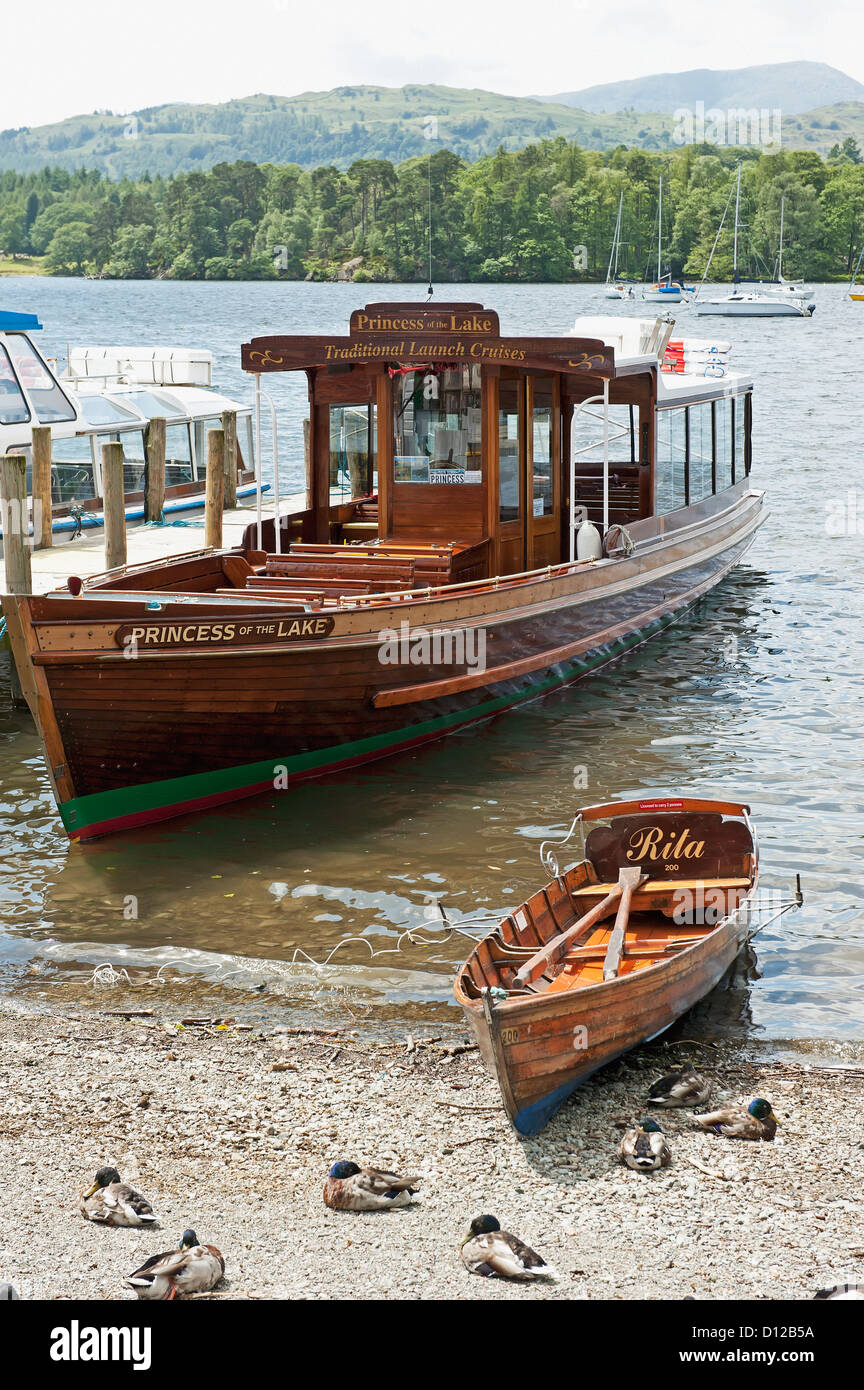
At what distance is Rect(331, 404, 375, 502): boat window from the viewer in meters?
16.9

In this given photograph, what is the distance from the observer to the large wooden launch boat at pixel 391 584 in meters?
12.2

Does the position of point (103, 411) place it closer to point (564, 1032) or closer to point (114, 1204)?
point (564, 1032)

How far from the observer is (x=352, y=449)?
673 inches

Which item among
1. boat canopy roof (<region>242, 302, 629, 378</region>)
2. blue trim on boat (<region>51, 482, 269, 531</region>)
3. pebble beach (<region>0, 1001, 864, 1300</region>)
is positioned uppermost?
boat canopy roof (<region>242, 302, 629, 378</region>)

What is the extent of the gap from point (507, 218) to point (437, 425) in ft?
504

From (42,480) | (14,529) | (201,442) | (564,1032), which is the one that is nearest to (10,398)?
(42,480)

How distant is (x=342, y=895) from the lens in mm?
11406

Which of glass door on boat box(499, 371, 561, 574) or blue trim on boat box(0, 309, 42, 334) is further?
blue trim on boat box(0, 309, 42, 334)

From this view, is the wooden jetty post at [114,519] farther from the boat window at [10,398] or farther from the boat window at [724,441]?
the boat window at [724,441]

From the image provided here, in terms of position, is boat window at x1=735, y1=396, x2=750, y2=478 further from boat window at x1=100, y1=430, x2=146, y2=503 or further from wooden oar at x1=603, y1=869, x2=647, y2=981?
wooden oar at x1=603, y1=869, x2=647, y2=981

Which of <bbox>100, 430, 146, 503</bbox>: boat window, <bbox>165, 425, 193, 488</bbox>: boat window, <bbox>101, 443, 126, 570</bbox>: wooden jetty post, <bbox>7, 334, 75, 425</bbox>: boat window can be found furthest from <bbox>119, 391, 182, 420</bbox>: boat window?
<bbox>101, 443, 126, 570</bbox>: wooden jetty post

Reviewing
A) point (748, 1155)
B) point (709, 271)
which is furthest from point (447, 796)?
point (709, 271)

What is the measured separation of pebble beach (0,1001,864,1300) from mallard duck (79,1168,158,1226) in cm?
7
